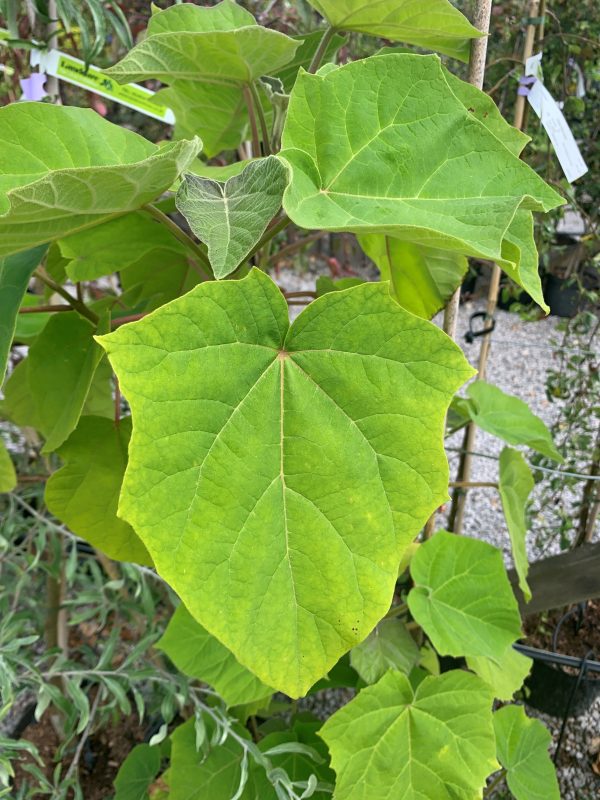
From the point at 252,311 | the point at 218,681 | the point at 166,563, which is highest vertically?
the point at 252,311

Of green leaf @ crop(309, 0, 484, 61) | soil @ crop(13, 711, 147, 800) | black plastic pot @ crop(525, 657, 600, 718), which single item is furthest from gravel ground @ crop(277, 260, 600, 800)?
green leaf @ crop(309, 0, 484, 61)

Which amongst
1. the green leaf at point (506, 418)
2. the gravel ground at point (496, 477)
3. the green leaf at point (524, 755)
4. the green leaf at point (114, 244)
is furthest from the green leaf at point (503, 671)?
the green leaf at point (114, 244)

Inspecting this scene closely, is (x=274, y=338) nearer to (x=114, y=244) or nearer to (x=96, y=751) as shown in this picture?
(x=114, y=244)

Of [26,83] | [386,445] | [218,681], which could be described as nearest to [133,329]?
[386,445]

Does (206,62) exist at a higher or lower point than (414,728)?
higher

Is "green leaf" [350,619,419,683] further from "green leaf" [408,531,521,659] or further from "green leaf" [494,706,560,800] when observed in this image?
"green leaf" [494,706,560,800]

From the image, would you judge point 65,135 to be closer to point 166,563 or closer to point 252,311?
point 252,311

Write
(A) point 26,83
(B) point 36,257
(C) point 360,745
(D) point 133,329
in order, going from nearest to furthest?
1. (D) point 133,329
2. (B) point 36,257
3. (C) point 360,745
4. (A) point 26,83
